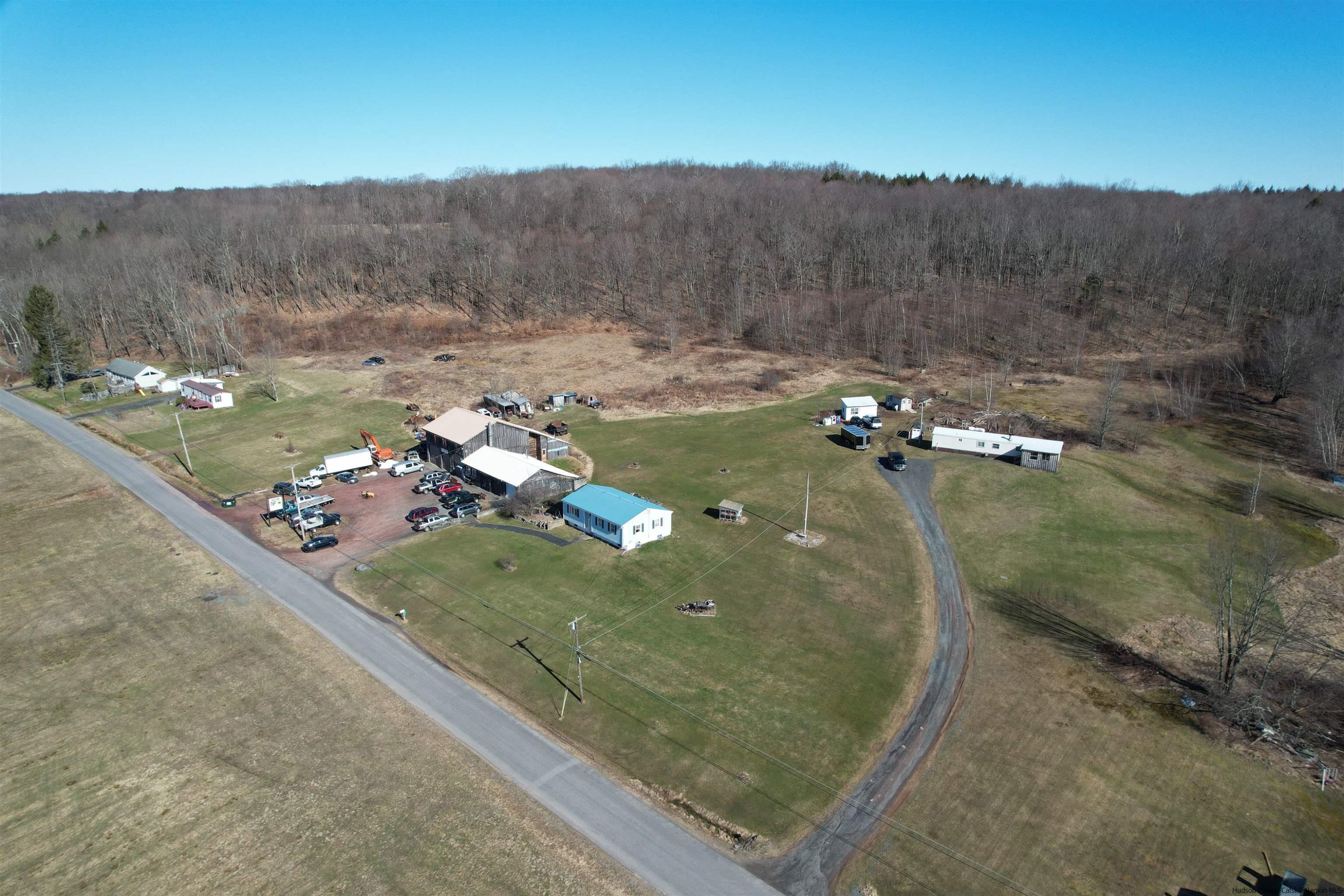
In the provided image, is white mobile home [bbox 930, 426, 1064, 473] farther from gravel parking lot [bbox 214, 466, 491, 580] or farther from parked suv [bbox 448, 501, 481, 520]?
parked suv [bbox 448, 501, 481, 520]

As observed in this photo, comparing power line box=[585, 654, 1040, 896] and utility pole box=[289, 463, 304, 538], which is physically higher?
utility pole box=[289, 463, 304, 538]

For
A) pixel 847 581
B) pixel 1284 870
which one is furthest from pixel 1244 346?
pixel 1284 870

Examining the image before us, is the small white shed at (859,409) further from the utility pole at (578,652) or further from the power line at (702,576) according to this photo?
the utility pole at (578,652)

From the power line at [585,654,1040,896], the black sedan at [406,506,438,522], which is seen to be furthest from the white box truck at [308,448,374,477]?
the power line at [585,654,1040,896]

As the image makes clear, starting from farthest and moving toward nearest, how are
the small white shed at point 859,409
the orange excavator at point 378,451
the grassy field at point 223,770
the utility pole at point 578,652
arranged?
the small white shed at point 859,409 < the orange excavator at point 378,451 < the utility pole at point 578,652 < the grassy field at point 223,770

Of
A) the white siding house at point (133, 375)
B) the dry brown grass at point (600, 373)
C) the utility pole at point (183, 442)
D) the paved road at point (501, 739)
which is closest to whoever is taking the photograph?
the paved road at point (501, 739)

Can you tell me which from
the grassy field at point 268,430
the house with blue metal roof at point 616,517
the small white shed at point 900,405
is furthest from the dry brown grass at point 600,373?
the house with blue metal roof at point 616,517
